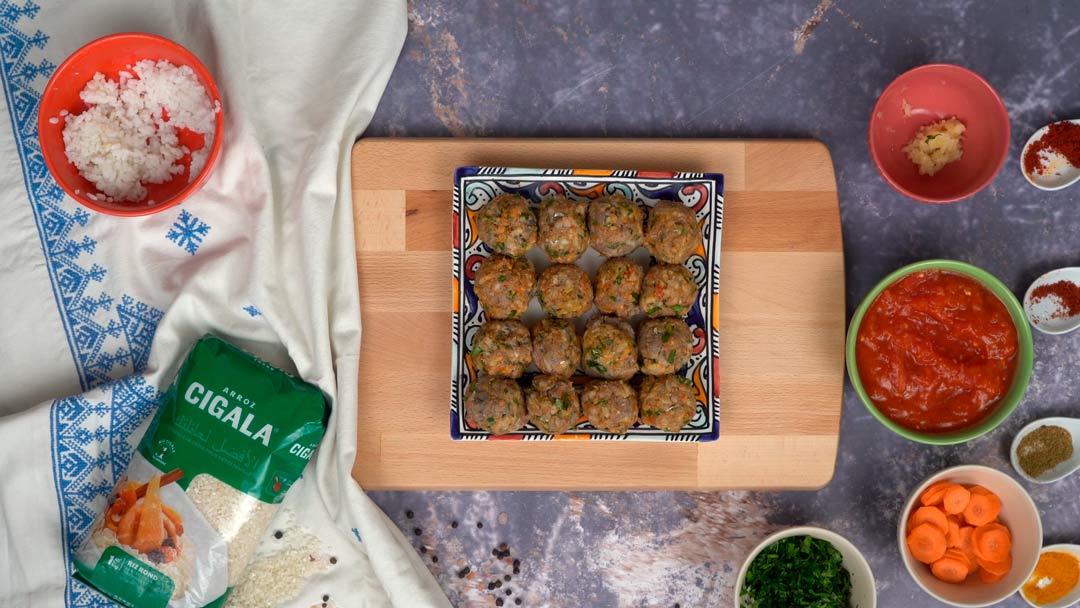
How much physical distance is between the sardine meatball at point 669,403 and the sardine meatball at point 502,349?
459mm

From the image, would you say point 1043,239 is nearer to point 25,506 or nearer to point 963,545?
point 963,545

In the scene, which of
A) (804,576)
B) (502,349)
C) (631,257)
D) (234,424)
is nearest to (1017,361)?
(804,576)

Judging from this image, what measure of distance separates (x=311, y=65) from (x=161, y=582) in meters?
1.94

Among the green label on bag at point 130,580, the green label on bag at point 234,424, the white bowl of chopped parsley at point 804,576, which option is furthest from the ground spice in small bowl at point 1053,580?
the green label on bag at point 130,580

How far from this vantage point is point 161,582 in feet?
→ 8.73

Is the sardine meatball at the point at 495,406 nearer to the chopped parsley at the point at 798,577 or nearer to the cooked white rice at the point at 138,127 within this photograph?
the chopped parsley at the point at 798,577

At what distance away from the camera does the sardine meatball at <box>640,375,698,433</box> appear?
2756 mm

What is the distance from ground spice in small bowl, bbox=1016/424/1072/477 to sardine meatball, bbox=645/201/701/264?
164 cm

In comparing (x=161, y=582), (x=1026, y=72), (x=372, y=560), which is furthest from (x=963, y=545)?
(x=161, y=582)

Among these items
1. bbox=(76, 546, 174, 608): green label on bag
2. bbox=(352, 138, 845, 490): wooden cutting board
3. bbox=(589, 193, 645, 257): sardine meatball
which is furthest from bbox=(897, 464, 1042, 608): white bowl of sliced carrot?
bbox=(76, 546, 174, 608): green label on bag

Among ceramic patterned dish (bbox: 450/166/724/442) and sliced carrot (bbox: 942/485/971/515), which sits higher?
ceramic patterned dish (bbox: 450/166/724/442)

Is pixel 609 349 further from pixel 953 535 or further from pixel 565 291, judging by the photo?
pixel 953 535

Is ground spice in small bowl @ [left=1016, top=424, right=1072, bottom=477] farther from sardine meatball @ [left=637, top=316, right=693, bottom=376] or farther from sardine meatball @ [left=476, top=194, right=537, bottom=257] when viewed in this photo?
sardine meatball @ [left=476, top=194, right=537, bottom=257]

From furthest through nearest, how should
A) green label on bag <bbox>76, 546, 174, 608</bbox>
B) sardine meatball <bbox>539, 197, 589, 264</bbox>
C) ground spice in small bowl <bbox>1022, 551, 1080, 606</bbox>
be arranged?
1. ground spice in small bowl <bbox>1022, 551, 1080, 606</bbox>
2. sardine meatball <bbox>539, 197, 589, 264</bbox>
3. green label on bag <bbox>76, 546, 174, 608</bbox>
